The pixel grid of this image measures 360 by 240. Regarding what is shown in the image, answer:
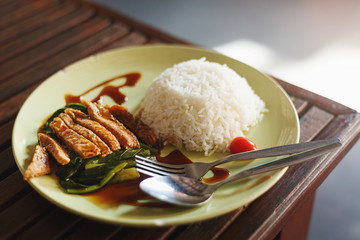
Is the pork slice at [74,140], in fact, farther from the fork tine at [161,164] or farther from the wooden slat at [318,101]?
the wooden slat at [318,101]

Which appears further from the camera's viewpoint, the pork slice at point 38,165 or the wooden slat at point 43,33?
the wooden slat at point 43,33

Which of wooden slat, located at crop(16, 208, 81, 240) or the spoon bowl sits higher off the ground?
the spoon bowl

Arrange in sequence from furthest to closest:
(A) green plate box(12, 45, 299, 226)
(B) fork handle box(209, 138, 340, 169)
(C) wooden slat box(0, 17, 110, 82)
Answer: (C) wooden slat box(0, 17, 110, 82) → (B) fork handle box(209, 138, 340, 169) → (A) green plate box(12, 45, 299, 226)

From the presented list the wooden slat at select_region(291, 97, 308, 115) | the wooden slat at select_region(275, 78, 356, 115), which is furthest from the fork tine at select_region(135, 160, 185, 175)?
the wooden slat at select_region(275, 78, 356, 115)

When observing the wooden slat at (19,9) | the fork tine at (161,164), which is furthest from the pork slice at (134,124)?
the wooden slat at (19,9)

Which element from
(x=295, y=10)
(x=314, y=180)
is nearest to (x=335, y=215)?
(x=314, y=180)

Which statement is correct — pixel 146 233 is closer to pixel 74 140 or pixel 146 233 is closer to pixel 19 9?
pixel 74 140

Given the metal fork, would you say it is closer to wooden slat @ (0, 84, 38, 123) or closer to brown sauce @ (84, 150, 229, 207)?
brown sauce @ (84, 150, 229, 207)
